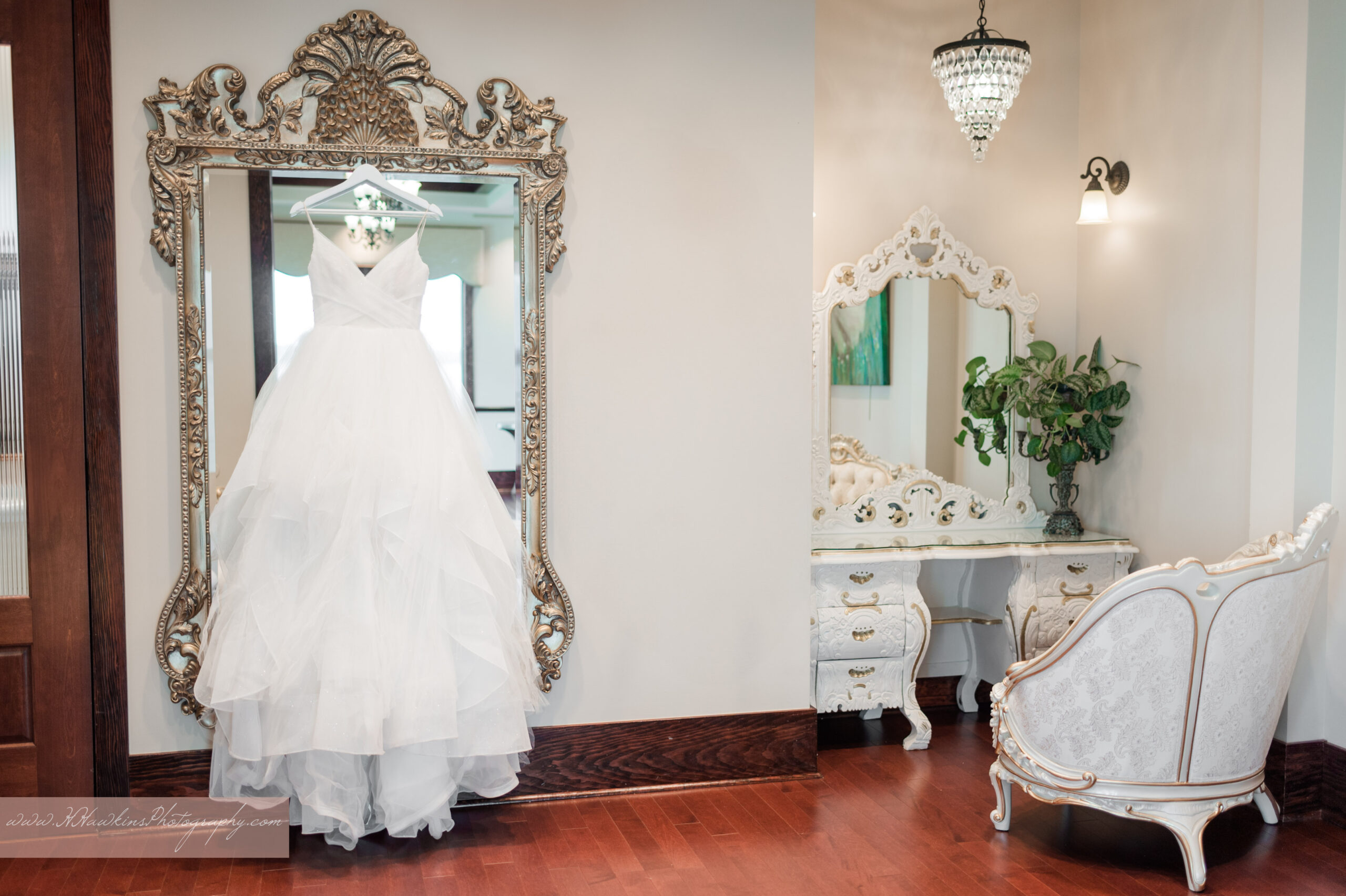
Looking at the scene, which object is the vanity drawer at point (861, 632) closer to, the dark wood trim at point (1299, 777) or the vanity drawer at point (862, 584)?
the vanity drawer at point (862, 584)

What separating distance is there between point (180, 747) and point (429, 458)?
1.17 metres

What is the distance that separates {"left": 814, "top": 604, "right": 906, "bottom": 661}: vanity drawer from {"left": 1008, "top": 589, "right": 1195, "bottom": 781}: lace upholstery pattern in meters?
0.85

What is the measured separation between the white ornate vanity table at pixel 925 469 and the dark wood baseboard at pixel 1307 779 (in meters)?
0.83

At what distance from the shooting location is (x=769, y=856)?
2768 millimetres

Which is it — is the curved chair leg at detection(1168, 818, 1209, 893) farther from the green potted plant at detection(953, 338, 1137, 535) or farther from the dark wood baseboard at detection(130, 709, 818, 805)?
the green potted plant at detection(953, 338, 1137, 535)

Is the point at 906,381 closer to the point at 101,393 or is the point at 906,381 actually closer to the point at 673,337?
the point at 673,337

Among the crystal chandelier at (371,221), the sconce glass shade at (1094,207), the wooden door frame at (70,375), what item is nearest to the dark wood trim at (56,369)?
the wooden door frame at (70,375)

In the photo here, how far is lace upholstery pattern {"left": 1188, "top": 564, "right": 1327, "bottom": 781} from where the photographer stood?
2.56 metres

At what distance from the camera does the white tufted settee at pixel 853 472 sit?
389 cm

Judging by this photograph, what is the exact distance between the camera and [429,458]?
2.70 metres

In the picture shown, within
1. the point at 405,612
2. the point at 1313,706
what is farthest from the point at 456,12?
the point at 1313,706

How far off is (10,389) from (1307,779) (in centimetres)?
396

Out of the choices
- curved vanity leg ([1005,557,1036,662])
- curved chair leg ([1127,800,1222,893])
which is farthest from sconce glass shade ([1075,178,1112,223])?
curved chair leg ([1127,800,1222,893])

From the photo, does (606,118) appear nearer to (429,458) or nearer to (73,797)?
(429,458)
